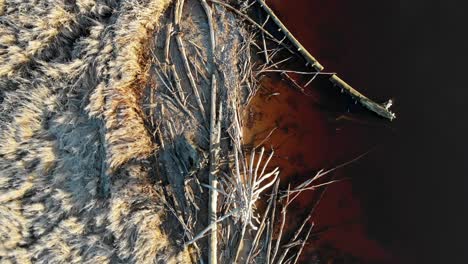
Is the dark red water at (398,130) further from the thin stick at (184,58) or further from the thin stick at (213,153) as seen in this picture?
the thin stick at (184,58)

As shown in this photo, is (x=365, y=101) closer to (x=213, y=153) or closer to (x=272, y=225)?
(x=272, y=225)

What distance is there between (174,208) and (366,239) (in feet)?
8.45

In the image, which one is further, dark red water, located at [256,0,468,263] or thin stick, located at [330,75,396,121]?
thin stick, located at [330,75,396,121]

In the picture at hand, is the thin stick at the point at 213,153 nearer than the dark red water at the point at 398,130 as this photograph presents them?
Yes

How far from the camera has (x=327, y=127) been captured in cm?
624

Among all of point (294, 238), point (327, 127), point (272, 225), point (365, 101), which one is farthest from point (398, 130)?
point (272, 225)

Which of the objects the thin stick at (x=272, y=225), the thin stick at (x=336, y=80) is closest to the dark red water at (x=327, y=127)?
the thin stick at (x=336, y=80)

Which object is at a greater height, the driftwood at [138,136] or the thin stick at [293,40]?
the thin stick at [293,40]

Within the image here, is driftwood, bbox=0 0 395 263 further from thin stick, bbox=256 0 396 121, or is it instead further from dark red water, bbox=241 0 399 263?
dark red water, bbox=241 0 399 263

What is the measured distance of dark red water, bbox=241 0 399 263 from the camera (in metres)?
6.04

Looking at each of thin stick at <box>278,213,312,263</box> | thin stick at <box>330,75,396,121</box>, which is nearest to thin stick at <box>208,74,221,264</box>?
thin stick at <box>278,213,312,263</box>

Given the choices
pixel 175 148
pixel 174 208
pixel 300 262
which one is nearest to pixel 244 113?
pixel 175 148

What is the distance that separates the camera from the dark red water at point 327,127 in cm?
604

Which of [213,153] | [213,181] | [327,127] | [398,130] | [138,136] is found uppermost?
[398,130]
